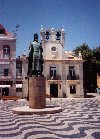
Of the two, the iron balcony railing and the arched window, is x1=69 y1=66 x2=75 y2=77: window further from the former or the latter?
the arched window

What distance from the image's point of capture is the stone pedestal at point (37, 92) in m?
14.1

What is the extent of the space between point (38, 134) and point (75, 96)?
1282 inches

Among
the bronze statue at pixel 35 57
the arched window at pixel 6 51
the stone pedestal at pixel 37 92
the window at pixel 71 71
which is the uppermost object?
the arched window at pixel 6 51

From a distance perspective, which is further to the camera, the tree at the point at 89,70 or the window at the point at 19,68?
the tree at the point at 89,70

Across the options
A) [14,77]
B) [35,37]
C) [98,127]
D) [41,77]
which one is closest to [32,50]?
[35,37]

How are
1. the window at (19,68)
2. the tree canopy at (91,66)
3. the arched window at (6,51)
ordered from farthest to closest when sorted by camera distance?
the tree canopy at (91,66)
the window at (19,68)
the arched window at (6,51)

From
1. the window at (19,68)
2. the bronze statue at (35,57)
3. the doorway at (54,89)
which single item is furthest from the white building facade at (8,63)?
the bronze statue at (35,57)

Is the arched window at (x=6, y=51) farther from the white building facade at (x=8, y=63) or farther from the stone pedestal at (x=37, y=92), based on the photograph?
the stone pedestal at (x=37, y=92)

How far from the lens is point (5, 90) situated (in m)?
39.7

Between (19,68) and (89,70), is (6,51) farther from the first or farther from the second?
(89,70)

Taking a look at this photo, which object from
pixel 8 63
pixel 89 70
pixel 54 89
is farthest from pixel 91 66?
pixel 8 63

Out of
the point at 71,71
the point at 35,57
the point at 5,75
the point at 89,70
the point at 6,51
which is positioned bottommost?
the point at 35,57

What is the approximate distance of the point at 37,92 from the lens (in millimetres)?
14062

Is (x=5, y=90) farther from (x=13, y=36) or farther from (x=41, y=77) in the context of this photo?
(x=41, y=77)
